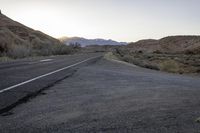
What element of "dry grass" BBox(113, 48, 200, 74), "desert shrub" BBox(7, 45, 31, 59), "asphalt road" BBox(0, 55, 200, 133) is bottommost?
"dry grass" BBox(113, 48, 200, 74)

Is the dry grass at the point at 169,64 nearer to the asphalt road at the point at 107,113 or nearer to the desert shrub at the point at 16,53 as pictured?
the desert shrub at the point at 16,53

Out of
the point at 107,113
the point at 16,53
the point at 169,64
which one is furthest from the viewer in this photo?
the point at 16,53

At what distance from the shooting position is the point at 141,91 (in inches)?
397

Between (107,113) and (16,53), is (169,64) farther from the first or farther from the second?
(107,113)

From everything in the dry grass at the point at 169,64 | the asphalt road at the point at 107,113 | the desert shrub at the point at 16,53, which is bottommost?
the dry grass at the point at 169,64

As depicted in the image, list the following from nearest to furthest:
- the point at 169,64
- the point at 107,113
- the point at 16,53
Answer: the point at 107,113
the point at 169,64
the point at 16,53

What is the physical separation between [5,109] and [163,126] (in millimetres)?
3465

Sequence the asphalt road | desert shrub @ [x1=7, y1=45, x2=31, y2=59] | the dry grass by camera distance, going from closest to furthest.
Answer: the asphalt road
the dry grass
desert shrub @ [x1=7, y1=45, x2=31, y2=59]

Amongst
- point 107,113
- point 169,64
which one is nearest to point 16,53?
point 169,64

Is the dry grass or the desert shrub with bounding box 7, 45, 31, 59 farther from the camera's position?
the desert shrub with bounding box 7, 45, 31, 59

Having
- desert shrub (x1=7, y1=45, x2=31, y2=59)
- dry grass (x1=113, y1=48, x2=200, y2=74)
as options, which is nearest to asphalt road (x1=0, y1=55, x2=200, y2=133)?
dry grass (x1=113, y1=48, x2=200, y2=74)

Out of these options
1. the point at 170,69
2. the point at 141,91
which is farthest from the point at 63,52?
the point at 141,91

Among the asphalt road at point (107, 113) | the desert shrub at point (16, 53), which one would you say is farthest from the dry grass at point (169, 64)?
the asphalt road at point (107, 113)

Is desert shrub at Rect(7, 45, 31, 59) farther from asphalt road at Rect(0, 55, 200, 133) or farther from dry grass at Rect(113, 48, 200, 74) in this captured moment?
asphalt road at Rect(0, 55, 200, 133)
